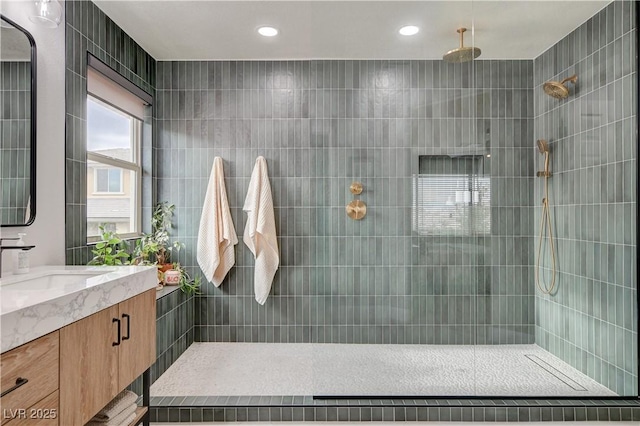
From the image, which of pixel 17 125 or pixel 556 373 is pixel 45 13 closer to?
pixel 17 125

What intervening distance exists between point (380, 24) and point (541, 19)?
0.97 m

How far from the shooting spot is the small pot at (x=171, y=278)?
309 cm

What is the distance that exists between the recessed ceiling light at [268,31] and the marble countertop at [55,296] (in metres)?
1.83

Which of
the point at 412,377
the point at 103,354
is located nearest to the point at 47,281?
the point at 103,354

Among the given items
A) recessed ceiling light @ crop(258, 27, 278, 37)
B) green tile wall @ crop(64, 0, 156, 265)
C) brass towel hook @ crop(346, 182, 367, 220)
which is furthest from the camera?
recessed ceiling light @ crop(258, 27, 278, 37)

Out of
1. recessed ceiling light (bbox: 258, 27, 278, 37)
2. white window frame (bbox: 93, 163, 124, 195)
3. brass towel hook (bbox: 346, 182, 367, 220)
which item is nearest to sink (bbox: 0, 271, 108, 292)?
white window frame (bbox: 93, 163, 124, 195)

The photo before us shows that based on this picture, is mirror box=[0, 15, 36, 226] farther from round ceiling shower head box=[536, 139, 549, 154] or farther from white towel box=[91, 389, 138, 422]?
round ceiling shower head box=[536, 139, 549, 154]

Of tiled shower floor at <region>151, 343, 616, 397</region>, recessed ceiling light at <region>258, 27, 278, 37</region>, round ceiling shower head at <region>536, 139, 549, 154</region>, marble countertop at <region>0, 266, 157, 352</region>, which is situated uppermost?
recessed ceiling light at <region>258, 27, 278, 37</region>

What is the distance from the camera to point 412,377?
229 cm

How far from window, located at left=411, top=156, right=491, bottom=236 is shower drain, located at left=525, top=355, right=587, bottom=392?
0.81m

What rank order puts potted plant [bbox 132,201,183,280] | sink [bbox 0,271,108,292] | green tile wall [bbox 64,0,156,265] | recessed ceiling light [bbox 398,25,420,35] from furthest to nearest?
potted plant [bbox 132,201,183,280], recessed ceiling light [bbox 398,25,420,35], green tile wall [bbox 64,0,156,265], sink [bbox 0,271,108,292]

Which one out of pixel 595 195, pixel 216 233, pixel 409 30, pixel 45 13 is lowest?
pixel 216 233

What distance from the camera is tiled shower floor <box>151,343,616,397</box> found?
7.37 ft

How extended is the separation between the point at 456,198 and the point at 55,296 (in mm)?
1912
